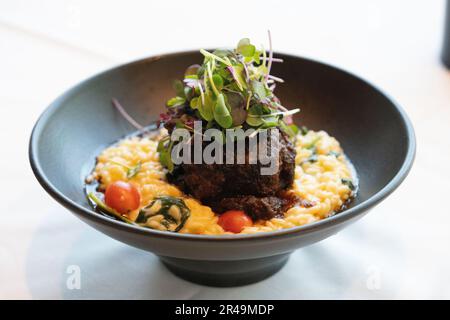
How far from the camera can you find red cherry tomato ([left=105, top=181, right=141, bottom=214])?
308 cm

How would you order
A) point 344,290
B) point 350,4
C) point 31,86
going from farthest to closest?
point 350,4
point 31,86
point 344,290

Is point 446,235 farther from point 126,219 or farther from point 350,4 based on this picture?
point 350,4

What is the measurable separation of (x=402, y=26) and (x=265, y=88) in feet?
10.8

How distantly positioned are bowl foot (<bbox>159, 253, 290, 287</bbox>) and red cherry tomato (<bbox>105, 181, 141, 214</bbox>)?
12.4 inches

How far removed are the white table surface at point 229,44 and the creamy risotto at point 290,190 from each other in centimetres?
28

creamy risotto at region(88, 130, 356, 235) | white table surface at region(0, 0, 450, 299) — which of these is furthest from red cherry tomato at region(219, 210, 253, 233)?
white table surface at region(0, 0, 450, 299)

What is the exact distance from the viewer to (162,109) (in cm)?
403

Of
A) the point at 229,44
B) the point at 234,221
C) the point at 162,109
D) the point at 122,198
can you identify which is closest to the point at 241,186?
the point at 234,221

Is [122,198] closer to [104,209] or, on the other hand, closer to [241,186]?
[104,209]

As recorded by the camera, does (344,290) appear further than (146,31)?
No

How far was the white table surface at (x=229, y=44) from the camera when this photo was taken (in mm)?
3029

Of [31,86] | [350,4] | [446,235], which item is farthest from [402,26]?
[31,86]

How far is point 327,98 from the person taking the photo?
12.8 feet

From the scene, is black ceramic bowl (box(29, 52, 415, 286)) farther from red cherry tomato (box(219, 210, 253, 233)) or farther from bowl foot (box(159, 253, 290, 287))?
red cherry tomato (box(219, 210, 253, 233))
